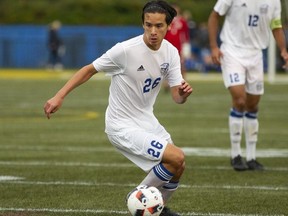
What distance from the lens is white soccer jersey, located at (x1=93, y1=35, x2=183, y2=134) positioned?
867cm

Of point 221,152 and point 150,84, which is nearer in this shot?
point 150,84

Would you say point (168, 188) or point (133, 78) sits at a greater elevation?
point (133, 78)

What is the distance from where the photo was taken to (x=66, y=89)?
332 inches

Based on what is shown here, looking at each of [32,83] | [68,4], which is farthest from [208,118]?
[68,4]

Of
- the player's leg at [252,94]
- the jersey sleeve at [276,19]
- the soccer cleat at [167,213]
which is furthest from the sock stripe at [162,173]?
the jersey sleeve at [276,19]

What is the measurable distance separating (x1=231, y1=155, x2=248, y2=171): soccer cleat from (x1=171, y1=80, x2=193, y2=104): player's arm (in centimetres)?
358

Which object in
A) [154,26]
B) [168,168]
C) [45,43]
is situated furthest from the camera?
[45,43]

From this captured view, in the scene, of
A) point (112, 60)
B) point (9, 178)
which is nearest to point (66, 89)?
point (112, 60)

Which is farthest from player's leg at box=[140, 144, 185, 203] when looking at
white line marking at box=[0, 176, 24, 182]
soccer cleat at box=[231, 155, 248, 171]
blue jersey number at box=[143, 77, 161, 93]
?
soccer cleat at box=[231, 155, 248, 171]

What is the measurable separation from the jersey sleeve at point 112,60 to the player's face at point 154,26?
29 cm

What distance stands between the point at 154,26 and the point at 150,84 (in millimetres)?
533

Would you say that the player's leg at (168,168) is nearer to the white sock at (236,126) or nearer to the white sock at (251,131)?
the white sock at (236,126)

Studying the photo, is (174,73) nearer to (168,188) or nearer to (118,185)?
(168,188)

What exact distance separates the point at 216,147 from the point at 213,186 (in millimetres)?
3989
